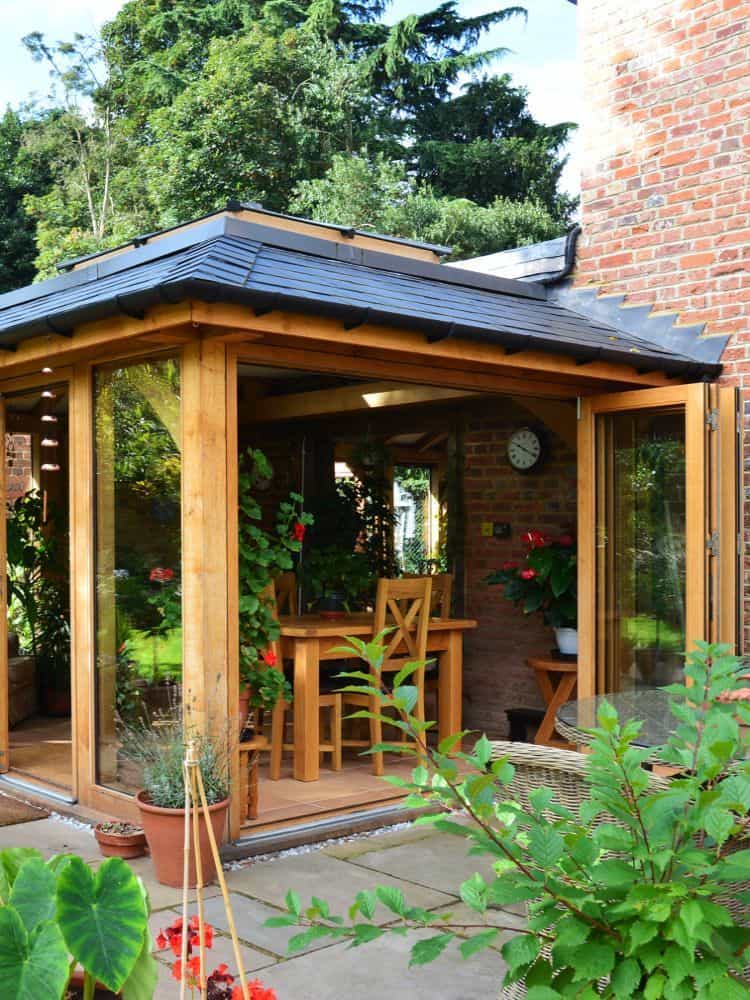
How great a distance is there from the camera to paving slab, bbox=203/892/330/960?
3.59 metres

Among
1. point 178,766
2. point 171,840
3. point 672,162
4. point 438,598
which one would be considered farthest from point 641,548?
point 171,840

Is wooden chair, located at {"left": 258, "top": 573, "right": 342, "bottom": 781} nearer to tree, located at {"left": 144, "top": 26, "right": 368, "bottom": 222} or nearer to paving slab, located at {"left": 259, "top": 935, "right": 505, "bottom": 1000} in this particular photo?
paving slab, located at {"left": 259, "top": 935, "right": 505, "bottom": 1000}

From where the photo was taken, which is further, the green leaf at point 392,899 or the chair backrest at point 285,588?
the chair backrest at point 285,588

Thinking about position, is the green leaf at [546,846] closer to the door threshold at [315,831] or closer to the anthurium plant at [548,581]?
the door threshold at [315,831]

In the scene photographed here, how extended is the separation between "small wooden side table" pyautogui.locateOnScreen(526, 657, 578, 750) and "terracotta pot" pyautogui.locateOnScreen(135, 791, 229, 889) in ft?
9.26

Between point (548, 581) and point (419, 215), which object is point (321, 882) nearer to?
point (548, 581)

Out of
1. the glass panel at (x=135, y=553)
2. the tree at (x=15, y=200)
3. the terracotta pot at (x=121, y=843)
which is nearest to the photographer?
the terracotta pot at (x=121, y=843)

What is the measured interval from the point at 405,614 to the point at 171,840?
2.29m

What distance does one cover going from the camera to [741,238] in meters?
6.01

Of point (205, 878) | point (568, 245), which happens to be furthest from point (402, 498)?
point (205, 878)

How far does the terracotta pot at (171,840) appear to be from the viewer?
13.5ft

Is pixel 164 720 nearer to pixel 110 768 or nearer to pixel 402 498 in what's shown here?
pixel 110 768

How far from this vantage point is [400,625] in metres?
5.91

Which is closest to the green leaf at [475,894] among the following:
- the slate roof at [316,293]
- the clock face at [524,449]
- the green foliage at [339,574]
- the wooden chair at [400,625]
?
the slate roof at [316,293]
